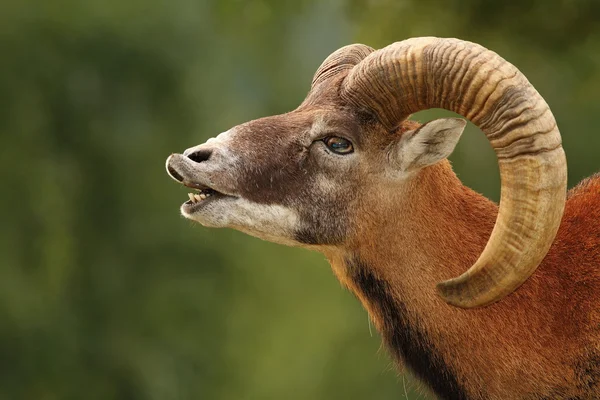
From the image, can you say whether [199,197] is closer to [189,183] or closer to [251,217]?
[189,183]

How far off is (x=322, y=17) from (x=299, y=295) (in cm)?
383

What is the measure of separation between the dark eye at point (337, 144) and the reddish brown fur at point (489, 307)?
1.10 feet

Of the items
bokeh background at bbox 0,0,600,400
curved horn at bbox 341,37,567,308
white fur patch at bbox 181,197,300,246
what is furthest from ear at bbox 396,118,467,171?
bokeh background at bbox 0,0,600,400

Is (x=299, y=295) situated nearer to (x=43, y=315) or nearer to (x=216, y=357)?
(x=216, y=357)

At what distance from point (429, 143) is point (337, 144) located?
589 mm

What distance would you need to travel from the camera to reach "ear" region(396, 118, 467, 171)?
6258 millimetres

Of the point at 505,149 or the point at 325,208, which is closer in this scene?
the point at 505,149

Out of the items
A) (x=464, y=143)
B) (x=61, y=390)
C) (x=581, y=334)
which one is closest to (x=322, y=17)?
(x=464, y=143)

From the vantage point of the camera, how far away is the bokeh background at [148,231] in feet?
45.2

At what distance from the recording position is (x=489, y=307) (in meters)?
6.23

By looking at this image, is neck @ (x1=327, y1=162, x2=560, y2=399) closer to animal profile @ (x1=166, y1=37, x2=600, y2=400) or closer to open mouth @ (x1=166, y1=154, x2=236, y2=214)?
animal profile @ (x1=166, y1=37, x2=600, y2=400)

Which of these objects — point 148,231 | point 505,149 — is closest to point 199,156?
point 505,149

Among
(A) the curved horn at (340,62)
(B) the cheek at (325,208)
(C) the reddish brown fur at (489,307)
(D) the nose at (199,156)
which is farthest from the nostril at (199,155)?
(A) the curved horn at (340,62)

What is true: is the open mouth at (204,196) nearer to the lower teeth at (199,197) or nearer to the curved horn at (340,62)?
the lower teeth at (199,197)
